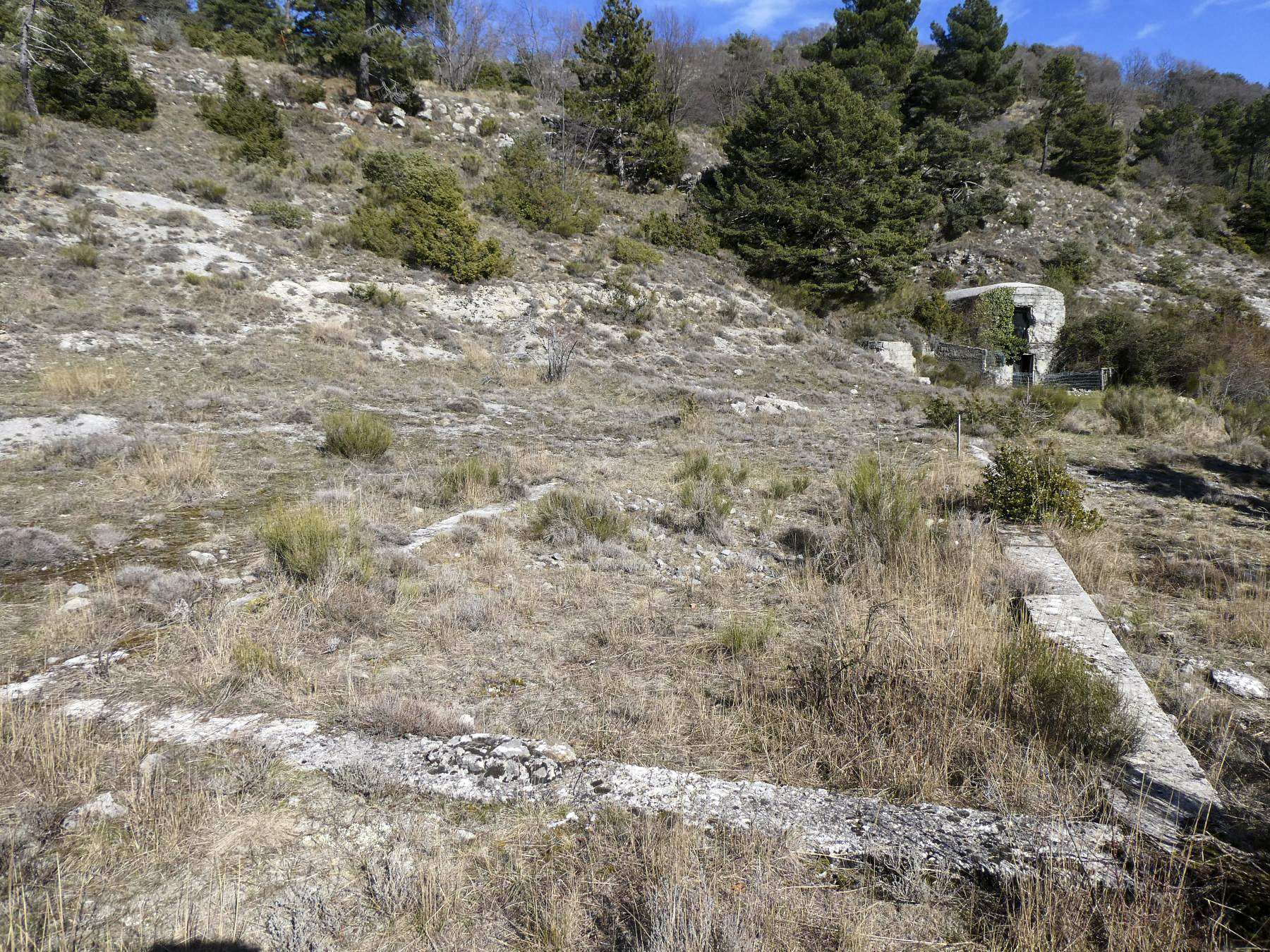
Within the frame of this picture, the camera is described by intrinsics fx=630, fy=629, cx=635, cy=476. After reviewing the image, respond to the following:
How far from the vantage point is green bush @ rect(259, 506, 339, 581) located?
4.68 meters

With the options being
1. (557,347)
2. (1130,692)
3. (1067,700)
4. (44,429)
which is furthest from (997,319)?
(44,429)

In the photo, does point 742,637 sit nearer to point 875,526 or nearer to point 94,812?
point 875,526

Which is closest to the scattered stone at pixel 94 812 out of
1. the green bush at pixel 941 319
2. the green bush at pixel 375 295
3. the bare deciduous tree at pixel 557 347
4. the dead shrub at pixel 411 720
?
the dead shrub at pixel 411 720

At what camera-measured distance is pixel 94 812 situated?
94.0 inches

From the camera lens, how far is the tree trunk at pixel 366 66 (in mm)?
26422

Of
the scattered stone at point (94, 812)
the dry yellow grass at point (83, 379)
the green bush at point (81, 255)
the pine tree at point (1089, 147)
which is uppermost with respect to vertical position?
the pine tree at point (1089, 147)

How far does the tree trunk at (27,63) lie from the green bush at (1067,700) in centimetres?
2697

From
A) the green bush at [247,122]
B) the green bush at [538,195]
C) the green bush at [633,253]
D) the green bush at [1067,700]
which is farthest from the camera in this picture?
the green bush at [538,195]

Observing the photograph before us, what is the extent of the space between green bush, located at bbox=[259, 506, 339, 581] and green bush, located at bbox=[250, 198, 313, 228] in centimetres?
1673

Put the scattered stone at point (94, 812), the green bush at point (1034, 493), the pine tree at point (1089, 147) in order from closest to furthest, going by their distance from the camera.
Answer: the scattered stone at point (94, 812), the green bush at point (1034, 493), the pine tree at point (1089, 147)

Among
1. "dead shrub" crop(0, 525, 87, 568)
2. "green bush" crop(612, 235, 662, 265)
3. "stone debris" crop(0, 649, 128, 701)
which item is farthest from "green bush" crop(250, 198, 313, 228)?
"stone debris" crop(0, 649, 128, 701)

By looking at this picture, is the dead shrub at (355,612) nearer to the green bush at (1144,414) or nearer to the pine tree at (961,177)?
the green bush at (1144,414)

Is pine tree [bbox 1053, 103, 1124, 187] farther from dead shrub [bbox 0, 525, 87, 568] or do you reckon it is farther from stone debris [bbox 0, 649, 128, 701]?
stone debris [bbox 0, 649, 128, 701]

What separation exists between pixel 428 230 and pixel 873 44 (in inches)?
1004
